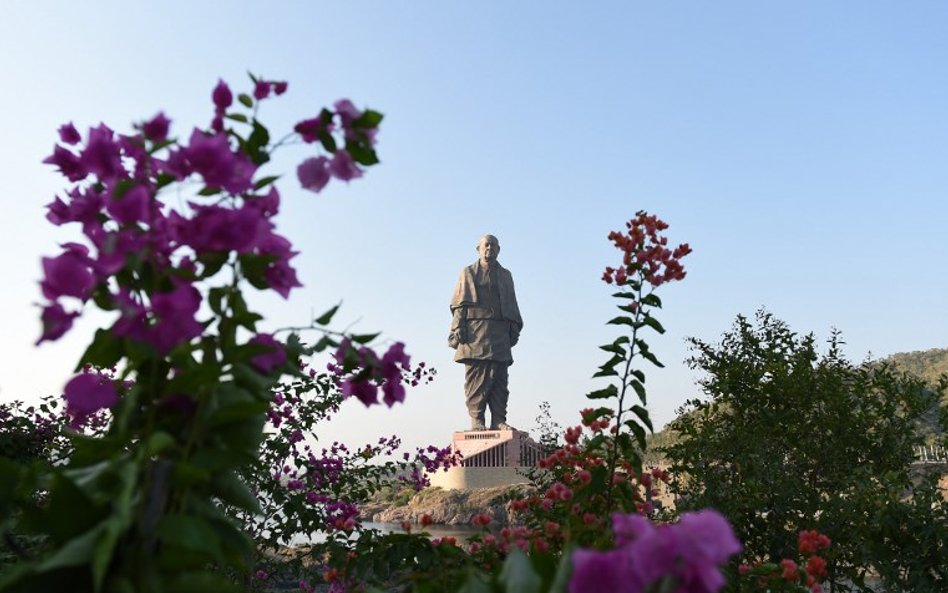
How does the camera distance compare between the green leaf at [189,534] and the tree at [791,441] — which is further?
the tree at [791,441]

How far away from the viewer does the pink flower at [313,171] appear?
1.31 meters

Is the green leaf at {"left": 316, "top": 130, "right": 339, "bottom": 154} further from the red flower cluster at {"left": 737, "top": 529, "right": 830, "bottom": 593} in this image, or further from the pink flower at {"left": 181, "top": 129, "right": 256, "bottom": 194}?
the red flower cluster at {"left": 737, "top": 529, "right": 830, "bottom": 593}

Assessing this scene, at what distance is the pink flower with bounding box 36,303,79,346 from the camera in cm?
108

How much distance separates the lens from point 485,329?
2514cm

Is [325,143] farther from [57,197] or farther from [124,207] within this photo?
[57,197]

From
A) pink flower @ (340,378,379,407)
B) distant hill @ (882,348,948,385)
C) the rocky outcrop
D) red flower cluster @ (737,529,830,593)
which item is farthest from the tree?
distant hill @ (882,348,948,385)

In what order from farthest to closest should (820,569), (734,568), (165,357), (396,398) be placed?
(734,568) → (820,569) → (396,398) → (165,357)

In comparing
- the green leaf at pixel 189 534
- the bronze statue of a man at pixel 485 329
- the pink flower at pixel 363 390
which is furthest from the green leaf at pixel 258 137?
the bronze statue of a man at pixel 485 329

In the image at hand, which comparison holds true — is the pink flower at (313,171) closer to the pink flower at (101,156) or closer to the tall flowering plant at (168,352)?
the tall flowering plant at (168,352)

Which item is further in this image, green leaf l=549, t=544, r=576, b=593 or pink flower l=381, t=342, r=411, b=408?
pink flower l=381, t=342, r=411, b=408

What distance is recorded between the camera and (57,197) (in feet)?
4.35

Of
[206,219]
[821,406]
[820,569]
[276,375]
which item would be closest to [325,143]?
[206,219]

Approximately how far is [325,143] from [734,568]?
297 cm

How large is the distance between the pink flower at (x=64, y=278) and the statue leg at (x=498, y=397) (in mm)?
24521
